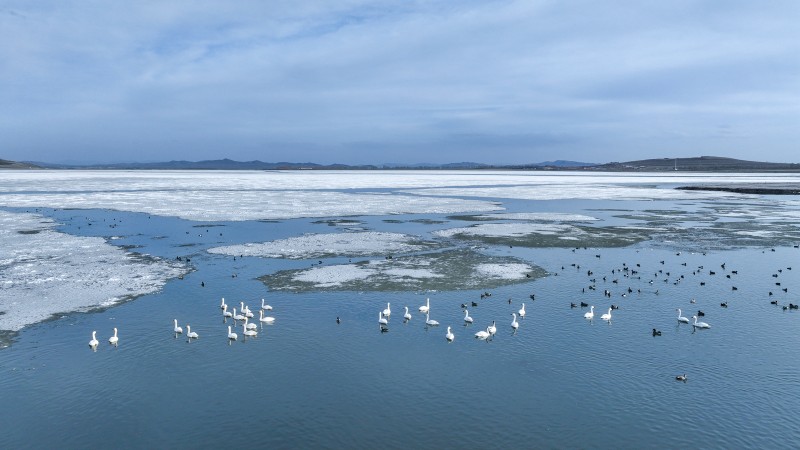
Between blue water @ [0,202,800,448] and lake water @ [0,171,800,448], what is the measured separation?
6cm

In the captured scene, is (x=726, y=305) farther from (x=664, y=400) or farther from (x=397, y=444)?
(x=397, y=444)

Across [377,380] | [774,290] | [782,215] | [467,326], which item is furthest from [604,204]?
[377,380]

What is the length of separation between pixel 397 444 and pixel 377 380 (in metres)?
3.01

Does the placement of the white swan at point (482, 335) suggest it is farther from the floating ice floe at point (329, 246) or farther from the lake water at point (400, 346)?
the floating ice floe at point (329, 246)

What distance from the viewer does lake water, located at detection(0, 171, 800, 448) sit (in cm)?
1233

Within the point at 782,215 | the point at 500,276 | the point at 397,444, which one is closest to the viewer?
the point at 397,444

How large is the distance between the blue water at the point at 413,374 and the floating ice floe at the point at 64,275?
1.39 metres

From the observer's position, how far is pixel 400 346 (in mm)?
17047

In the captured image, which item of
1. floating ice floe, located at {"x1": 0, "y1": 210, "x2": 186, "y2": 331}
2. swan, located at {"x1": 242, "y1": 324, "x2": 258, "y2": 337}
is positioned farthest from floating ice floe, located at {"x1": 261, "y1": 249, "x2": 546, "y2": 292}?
floating ice floe, located at {"x1": 0, "y1": 210, "x2": 186, "y2": 331}

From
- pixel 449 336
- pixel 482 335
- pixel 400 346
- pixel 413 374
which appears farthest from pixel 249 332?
pixel 482 335

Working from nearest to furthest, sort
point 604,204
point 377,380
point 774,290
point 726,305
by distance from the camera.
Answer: point 377,380 → point 726,305 → point 774,290 → point 604,204

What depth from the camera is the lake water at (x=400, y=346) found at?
12.3 m

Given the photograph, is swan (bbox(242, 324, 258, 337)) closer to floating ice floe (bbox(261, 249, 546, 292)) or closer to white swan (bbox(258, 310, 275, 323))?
white swan (bbox(258, 310, 275, 323))

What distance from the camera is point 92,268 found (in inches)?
1014
